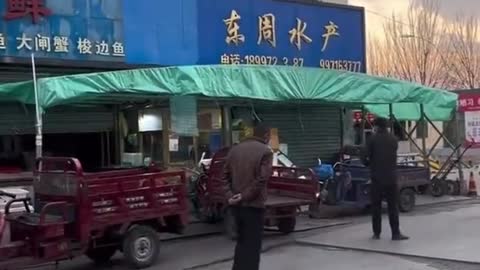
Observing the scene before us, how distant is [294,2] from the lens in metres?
17.6

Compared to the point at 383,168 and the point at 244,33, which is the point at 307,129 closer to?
the point at 244,33

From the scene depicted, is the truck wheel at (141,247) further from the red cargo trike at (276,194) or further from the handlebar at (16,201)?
the red cargo trike at (276,194)

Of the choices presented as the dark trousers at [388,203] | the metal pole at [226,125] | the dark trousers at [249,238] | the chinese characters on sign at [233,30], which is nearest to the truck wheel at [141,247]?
the dark trousers at [249,238]

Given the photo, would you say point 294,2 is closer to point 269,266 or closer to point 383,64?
point 269,266

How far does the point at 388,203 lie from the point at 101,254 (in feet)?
14.0

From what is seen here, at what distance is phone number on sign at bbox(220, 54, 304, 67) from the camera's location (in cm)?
1612


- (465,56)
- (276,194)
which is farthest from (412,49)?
(276,194)

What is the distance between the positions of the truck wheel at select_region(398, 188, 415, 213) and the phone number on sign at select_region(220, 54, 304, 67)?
435 centimetres

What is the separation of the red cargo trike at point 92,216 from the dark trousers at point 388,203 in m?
2.90

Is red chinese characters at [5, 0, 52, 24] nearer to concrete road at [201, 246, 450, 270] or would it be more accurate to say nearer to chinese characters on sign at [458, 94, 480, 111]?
concrete road at [201, 246, 450, 270]

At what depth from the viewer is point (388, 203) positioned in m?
10.9

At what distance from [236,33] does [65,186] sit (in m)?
8.06

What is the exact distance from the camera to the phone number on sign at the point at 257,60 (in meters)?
16.1

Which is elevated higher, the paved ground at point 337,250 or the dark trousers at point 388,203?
the dark trousers at point 388,203
